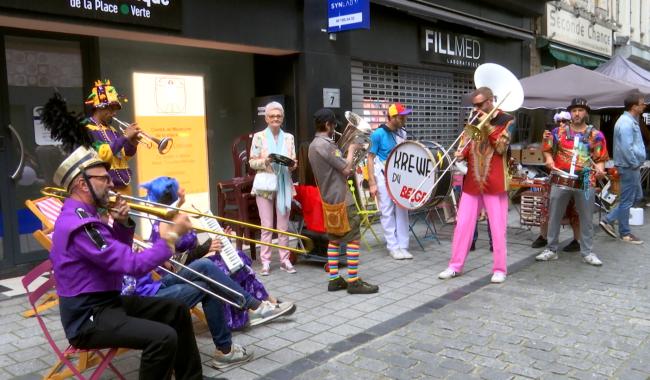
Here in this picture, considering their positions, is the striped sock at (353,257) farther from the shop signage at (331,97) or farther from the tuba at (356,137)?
the shop signage at (331,97)

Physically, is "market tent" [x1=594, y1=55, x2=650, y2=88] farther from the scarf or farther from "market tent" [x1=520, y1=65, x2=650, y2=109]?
the scarf

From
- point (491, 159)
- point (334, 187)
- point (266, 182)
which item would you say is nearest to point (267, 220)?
point (266, 182)

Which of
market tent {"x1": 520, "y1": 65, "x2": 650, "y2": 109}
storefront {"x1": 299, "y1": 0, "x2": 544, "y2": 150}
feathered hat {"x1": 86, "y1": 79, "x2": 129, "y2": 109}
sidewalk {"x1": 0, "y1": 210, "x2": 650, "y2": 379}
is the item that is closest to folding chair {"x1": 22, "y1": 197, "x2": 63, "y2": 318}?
sidewalk {"x1": 0, "y1": 210, "x2": 650, "y2": 379}

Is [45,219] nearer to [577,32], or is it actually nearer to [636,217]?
[636,217]

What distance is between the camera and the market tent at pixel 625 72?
10330 mm

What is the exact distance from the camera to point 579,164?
20.5 ft

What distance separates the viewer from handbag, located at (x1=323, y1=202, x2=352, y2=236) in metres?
5.07

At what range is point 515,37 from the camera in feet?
40.5

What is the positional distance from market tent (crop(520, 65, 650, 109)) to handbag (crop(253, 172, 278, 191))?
4.41 meters

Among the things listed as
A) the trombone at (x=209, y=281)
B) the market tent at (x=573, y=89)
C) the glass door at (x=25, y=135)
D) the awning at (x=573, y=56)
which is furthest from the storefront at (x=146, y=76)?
the awning at (x=573, y=56)

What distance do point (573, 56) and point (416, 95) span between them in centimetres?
624

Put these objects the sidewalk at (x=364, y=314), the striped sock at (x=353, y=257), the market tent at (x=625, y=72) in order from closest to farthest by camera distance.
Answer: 1. the sidewalk at (x=364, y=314)
2. the striped sock at (x=353, y=257)
3. the market tent at (x=625, y=72)

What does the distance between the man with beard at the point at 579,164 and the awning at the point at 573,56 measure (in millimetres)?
8025

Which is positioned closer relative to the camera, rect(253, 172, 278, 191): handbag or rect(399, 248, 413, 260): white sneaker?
rect(253, 172, 278, 191): handbag
